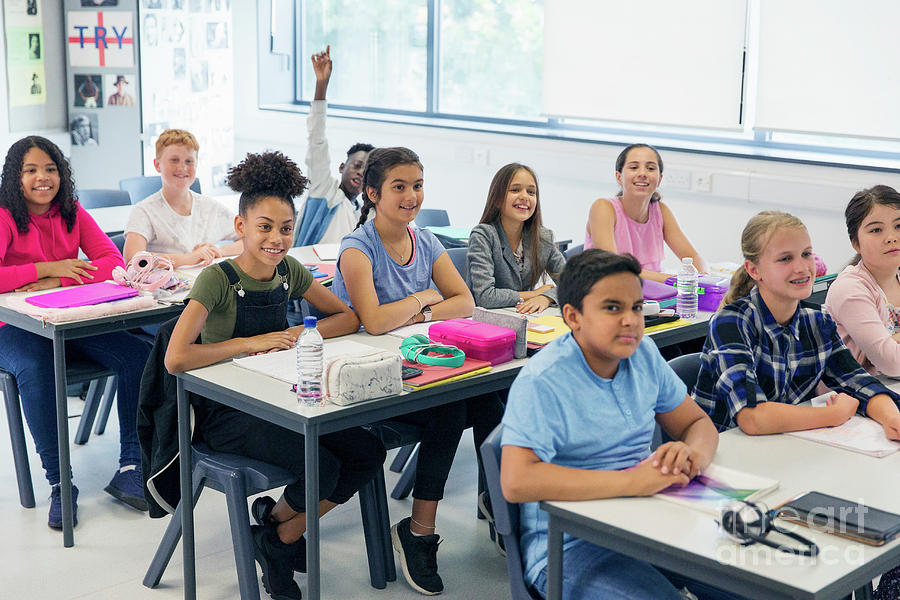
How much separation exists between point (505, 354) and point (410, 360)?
0.91 ft

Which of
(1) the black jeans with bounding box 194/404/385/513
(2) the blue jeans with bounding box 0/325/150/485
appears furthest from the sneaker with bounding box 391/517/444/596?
(2) the blue jeans with bounding box 0/325/150/485

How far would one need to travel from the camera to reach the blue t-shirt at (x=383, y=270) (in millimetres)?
3166

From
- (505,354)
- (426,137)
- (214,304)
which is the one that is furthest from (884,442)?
(426,137)

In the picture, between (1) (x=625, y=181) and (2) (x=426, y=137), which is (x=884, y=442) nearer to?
(1) (x=625, y=181)

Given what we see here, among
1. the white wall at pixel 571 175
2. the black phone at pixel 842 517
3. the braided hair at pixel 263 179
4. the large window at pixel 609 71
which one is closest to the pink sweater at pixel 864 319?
the black phone at pixel 842 517

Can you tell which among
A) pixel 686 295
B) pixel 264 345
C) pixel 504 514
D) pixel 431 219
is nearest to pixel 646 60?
pixel 431 219

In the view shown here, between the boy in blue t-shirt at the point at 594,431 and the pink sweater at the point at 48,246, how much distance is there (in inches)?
85.9

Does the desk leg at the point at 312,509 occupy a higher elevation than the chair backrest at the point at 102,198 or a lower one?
lower

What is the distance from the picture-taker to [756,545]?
1.67 meters

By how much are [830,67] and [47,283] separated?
3.63 meters

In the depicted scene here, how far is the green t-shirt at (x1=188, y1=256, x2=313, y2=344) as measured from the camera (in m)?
2.69

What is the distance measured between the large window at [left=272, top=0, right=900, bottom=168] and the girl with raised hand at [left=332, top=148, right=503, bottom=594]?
2.48m

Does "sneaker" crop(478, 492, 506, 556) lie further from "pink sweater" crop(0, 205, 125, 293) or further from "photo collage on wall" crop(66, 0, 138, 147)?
"photo collage on wall" crop(66, 0, 138, 147)

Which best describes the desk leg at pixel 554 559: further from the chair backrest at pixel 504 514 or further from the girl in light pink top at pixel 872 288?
the girl in light pink top at pixel 872 288
